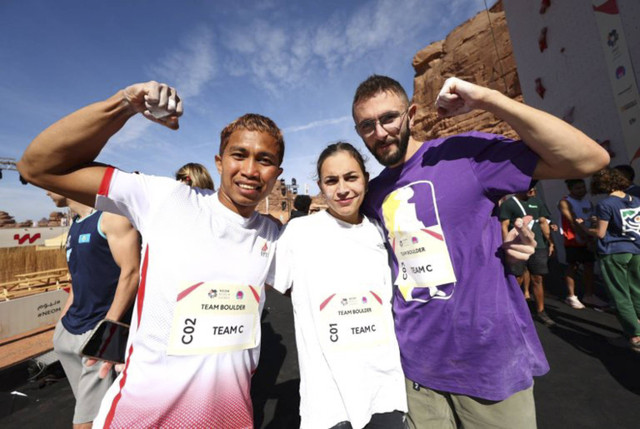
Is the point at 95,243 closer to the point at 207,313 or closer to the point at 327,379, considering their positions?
the point at 207,313

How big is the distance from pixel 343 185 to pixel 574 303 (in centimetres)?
621

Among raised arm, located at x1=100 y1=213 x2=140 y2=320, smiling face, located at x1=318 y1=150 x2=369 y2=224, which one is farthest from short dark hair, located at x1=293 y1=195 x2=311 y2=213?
smiling face, located at x1=318 y1=150 x2=369 y2=224

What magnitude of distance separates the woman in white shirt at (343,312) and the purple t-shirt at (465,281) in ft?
0.55

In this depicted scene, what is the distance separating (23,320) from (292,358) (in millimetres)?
7129

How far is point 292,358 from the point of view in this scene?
4.03m

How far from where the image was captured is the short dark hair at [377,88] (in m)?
1.71

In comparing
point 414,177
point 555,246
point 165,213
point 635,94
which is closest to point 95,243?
point 165,213

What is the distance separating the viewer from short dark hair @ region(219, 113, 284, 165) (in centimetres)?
153

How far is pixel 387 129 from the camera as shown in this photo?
64.9 inches

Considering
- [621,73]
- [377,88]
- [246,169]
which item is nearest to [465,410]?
[246,169]

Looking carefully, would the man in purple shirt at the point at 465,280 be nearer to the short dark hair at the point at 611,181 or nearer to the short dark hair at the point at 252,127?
the short dark hair at the point at 252,127

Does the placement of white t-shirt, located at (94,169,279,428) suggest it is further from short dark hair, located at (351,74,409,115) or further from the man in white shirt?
short dark hair, located at (351,74,409,115)

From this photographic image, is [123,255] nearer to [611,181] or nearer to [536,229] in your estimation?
[536,229]

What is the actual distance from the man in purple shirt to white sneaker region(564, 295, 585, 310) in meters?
5.26
